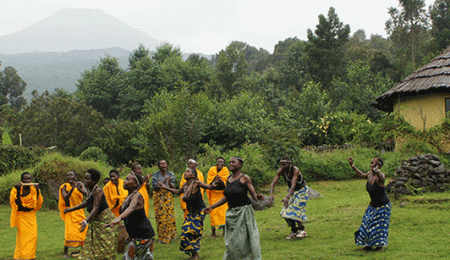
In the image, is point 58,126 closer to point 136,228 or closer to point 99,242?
point 99,242

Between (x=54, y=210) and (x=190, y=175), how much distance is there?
36.9 ft

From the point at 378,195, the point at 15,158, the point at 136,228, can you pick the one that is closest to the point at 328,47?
the point at 15,158

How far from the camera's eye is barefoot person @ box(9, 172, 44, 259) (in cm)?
828

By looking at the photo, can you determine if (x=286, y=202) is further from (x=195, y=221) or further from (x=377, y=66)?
(x=377, y=66)

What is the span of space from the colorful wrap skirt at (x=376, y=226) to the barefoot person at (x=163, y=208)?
177 inches

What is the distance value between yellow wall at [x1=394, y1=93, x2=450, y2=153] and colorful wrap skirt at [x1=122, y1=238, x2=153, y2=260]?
16.7 m

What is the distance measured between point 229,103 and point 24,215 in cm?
1804

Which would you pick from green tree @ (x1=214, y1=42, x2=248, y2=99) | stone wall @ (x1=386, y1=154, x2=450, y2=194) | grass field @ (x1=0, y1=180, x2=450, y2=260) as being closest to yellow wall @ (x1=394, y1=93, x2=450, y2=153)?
stone wall @ (x1=386, y1=154, x2=450, y2=194)

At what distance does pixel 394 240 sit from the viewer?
8.45 meters

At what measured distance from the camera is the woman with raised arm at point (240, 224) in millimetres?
6672

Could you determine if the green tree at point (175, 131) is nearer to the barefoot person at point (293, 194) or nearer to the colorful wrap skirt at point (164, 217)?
the colorful wrap skirt at point (164, 217)

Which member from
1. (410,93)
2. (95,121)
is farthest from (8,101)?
(410,93)

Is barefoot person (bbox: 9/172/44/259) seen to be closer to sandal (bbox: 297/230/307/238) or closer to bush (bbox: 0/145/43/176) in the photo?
sandal (bbox: 297/230/307/238)

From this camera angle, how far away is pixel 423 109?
759 inches
